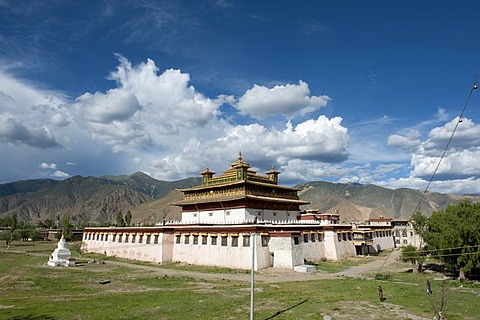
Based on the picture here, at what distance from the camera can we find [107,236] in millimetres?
65062

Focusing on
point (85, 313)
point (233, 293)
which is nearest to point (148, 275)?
point (233, 293)

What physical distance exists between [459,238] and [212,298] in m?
23.8

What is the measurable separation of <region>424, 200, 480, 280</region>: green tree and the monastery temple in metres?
14.6

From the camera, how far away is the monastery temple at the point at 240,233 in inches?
1610

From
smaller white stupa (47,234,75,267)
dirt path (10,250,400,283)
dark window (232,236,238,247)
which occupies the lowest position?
dirt path (10,250,400,283)

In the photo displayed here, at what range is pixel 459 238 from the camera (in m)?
33.0

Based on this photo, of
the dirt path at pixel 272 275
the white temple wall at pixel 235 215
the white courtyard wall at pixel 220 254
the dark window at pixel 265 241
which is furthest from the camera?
the white temple wall at pixel 235 215

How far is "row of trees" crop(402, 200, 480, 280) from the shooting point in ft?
106

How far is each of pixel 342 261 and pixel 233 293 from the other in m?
27.8

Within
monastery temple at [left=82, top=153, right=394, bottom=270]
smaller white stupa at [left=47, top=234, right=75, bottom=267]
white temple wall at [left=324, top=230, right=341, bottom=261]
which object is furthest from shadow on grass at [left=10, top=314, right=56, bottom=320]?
white temple wall at [left=324, top=230, right=341, bottom=261]

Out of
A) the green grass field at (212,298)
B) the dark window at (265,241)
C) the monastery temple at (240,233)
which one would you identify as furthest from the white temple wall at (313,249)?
the green grass field at (212,298)

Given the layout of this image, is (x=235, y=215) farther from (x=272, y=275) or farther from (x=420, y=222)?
(x=420, y=222)

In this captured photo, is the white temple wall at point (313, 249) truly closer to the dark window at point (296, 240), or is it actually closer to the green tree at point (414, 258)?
the dark window at point (296, 240)

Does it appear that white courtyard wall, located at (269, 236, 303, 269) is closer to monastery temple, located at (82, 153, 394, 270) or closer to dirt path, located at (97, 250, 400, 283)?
monastery temple, located at (82, 153, 394, 270)
